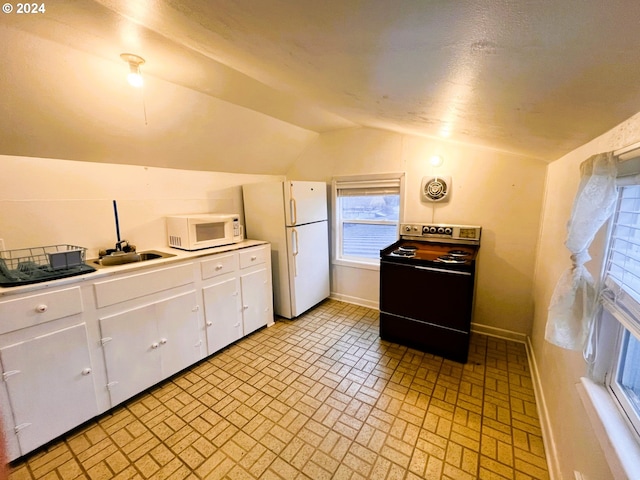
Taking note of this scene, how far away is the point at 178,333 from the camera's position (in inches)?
90.4

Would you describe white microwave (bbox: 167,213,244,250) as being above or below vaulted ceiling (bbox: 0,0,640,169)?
below

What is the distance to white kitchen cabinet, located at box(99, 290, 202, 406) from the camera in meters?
1.92

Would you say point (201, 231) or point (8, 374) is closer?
point (8, 374)

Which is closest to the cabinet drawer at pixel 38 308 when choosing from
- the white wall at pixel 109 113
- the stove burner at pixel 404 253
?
the white wall at pixel 109 113

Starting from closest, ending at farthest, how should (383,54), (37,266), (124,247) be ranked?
(383,54)
(37,266)
(124,247)

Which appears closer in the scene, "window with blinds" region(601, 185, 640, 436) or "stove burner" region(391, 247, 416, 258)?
"window with blinds" region(601, 185, 640, 436)

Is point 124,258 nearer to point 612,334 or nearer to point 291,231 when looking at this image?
point 291,231

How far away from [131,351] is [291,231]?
69.4 inches

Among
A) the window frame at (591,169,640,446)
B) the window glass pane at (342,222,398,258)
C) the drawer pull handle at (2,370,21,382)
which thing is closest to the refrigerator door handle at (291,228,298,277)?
the window glass pane at (342,222,398,258)

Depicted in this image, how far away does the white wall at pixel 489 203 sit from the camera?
8.63 feet

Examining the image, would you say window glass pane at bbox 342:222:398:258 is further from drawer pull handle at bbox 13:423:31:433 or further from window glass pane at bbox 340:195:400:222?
drawer pull handle at bbox 13:423:31:433

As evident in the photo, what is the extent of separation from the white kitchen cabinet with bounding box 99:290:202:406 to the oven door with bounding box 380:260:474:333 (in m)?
1.79

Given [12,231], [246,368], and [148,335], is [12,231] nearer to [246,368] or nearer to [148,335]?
[148,335]
